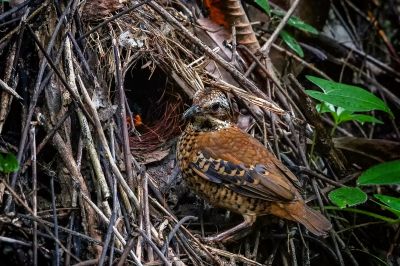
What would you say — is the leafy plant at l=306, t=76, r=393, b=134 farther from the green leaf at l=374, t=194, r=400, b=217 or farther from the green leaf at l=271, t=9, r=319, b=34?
the green leaf at l=271, t=9, r=319, b=34

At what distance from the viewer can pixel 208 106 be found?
384 centimetres

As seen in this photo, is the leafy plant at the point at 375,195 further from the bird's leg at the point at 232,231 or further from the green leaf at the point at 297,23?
the green leaf at the point at 297,23

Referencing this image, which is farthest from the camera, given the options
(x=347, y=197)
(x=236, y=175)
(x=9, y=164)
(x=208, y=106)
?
(x=208, y=106)

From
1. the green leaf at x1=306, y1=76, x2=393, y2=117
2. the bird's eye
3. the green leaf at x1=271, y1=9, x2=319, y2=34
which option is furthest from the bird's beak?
the green leaf at x1=271, y1=9, x2=319, y2=34

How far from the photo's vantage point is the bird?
3.63m

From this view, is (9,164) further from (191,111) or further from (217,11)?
(217,11)

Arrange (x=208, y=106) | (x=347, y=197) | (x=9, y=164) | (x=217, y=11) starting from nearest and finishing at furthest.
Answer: (x=9, y=164)
(x=347, y=197)
(x=208, y=106)
(x=217, y=11)

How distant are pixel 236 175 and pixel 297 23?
1675 mm

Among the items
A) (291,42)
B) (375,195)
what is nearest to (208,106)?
(375,195)

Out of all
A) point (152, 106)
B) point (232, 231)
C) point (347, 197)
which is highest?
point (152, 106)

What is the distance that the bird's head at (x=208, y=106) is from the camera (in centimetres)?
380

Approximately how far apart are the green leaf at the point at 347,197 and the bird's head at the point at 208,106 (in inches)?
33.0

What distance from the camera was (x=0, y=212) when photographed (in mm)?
3012

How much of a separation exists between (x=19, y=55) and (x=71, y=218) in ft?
3.26
